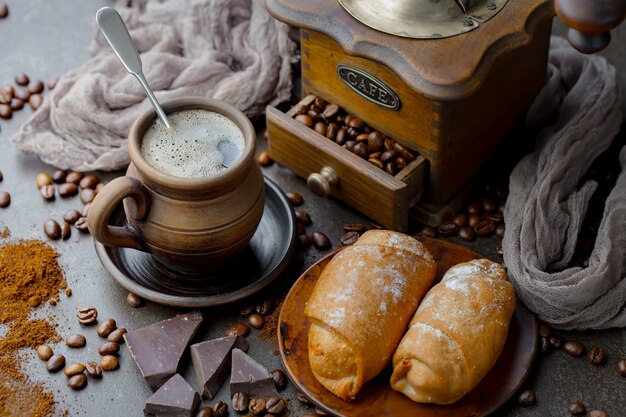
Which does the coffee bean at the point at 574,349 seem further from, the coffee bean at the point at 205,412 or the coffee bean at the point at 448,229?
the coffee bean at the point at 205,412

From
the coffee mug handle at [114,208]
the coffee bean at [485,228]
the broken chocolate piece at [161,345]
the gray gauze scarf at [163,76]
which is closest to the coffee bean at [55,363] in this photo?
the broken chocolate piece at [161,345]

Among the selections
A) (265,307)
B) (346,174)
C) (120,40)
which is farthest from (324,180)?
(120,40)

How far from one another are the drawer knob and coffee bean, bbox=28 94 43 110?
0.89 metres

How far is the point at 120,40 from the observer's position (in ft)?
6.55

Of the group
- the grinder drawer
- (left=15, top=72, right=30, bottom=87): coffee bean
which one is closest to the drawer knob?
the grinder drawer

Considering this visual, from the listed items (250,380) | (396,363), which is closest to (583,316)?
(396,363)

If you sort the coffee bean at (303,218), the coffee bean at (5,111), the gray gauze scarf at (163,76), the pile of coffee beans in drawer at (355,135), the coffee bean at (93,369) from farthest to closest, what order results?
the coffee bean at (5,111) < the gray gauze scarf at (163,76) < the coffee bean at (303,218) < the pile of coffee beans in drawer at (355,135) < the coffee bean at (93,369)

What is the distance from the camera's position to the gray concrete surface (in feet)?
6.16

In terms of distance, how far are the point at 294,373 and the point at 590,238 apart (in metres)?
0.84

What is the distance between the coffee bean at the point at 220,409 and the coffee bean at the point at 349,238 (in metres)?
0.53

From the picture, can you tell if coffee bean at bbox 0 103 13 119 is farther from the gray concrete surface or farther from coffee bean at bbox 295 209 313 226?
coffee bean at bbox 295 209 313 226

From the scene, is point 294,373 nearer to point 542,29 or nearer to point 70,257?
point 70,257

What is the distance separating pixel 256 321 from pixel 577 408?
72 cm

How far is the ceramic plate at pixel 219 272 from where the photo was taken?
1.95 meters
